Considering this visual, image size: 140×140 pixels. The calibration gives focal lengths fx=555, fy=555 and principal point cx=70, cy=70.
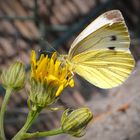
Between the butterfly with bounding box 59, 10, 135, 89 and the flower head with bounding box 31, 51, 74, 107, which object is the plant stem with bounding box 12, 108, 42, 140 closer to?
the flower head with bounding box 31, 51, 74, 107

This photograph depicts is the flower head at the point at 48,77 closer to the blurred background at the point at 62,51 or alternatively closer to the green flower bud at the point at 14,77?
the green flower bud at the point at 14,77

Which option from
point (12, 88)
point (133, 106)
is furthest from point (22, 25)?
point (12, 88)

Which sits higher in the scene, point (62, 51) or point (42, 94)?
point (42, 94)

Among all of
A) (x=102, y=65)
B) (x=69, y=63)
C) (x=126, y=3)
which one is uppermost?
(x=69, y=63)

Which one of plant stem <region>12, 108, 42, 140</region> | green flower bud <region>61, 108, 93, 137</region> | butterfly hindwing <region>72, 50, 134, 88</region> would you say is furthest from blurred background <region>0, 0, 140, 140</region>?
plant stem <region>12, 108, 42, 140</region>

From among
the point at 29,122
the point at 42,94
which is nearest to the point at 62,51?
the point at 42,94

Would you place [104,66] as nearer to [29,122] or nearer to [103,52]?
[103,52]

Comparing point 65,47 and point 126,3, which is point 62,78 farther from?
point 126,3
